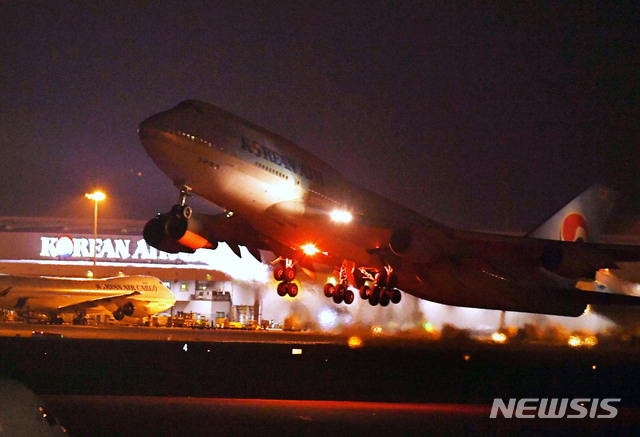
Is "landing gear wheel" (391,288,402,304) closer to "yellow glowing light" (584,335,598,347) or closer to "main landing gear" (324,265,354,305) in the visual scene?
"main landing gear" (324,265,354,305)

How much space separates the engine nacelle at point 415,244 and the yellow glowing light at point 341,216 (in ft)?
5.82

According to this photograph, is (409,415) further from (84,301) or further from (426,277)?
(84,301)

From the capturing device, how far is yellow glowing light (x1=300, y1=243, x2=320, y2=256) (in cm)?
2700

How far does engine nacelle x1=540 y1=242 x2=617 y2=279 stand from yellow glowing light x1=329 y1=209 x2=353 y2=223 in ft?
26.4

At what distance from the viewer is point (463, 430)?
60.7ft

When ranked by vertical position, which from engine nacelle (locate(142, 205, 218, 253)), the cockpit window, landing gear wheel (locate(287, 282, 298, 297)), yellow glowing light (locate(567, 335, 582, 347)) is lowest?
yellow glowing light (locate(567, 335, 582, 347))

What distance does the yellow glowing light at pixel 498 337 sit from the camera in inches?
1472

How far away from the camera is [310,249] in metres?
27.7

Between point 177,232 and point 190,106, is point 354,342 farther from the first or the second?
point 190,106

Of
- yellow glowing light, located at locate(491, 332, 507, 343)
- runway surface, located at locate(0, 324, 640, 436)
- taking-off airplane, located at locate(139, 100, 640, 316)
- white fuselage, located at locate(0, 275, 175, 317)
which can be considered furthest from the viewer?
white fuselage, located at locate(0, 275, 175, 317)

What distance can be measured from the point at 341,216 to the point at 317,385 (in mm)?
6168

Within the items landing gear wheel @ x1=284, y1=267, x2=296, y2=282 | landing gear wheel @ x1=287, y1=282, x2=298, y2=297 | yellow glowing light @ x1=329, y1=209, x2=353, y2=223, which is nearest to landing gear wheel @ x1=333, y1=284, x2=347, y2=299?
landing gear wheel @ x1=287, y1=282, x2=298, y2=297

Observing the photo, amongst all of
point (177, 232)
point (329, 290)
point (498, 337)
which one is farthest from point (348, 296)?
point (498, 337)

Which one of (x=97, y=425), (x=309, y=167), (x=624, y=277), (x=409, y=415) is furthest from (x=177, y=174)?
(x=624, y=277)
